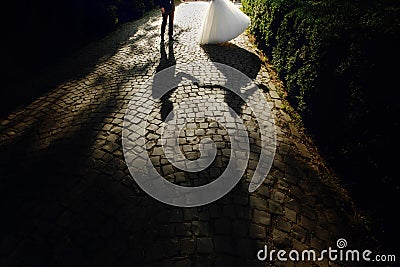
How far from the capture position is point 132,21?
11.9m

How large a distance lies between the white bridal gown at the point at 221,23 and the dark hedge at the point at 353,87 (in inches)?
126

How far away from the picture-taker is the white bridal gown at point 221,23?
316 inches

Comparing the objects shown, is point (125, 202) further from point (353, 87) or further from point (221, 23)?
point (221, 23)

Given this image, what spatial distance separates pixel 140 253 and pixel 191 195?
98 centimetres

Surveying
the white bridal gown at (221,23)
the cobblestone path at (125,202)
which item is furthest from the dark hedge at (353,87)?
the white bridal gown at (221,23)

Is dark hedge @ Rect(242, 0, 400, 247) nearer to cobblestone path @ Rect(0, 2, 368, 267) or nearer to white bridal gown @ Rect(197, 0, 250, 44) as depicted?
cobblestone path @ Rect(0, 2, 368, 267)

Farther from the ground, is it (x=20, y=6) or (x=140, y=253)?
(x=20, y=6)

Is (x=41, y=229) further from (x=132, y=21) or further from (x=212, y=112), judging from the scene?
(x=132, y=21)

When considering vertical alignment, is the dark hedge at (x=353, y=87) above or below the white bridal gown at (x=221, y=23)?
below

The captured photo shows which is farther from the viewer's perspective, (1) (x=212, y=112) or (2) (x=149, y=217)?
(1) (x=212, y=112)

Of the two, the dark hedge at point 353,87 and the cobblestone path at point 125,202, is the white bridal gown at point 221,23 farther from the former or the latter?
the cobblestone path at point 125,202

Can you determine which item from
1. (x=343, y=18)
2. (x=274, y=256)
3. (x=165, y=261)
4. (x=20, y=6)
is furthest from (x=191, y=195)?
(x=20, y=6)

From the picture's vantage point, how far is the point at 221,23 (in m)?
8.15

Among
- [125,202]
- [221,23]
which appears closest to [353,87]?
[125,202]
